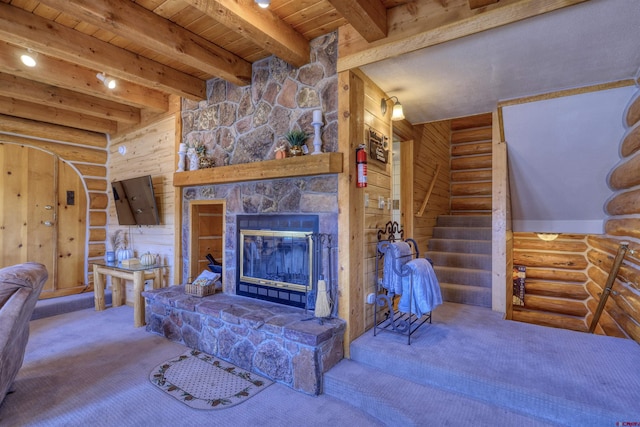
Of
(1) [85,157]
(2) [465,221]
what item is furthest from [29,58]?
(2) [465,221]

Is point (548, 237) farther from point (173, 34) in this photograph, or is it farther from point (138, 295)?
point (138, 295)

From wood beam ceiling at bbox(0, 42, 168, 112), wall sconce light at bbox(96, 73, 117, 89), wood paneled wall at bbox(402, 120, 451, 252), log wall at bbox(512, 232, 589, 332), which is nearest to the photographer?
wood beam ceiling at bbox(0, 42, 168, 112)

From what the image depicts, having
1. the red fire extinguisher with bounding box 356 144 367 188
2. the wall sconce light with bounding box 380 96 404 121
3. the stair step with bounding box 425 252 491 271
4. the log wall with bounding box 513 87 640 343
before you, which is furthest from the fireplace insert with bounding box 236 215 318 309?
the log wall with bounding box 513 87 640 343

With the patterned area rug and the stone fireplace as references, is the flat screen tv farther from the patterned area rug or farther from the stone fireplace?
the patterned area rug

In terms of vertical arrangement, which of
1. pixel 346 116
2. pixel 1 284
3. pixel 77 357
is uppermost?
pixel 346 116

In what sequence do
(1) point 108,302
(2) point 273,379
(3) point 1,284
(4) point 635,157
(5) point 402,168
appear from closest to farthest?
(3) point 1,284
(2) point 273,379
(4) point 635,157
(5) point 402,168
(1) point 108,302

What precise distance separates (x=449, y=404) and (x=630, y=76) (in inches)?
121

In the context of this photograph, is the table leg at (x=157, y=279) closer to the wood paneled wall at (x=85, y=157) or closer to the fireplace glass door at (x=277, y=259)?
the fireplace glass door at (x=277, y=259)

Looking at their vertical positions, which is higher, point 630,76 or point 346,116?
point 630,76

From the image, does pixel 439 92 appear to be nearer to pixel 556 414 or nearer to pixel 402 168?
pixel 402 168

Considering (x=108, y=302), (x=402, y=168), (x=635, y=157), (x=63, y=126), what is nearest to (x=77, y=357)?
(x=108, y=302)

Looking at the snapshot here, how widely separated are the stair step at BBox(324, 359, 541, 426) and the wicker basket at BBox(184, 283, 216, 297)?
5.61 feet

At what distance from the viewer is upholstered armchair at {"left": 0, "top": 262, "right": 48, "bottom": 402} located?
1.96 meters

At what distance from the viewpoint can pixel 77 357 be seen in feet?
9.84
